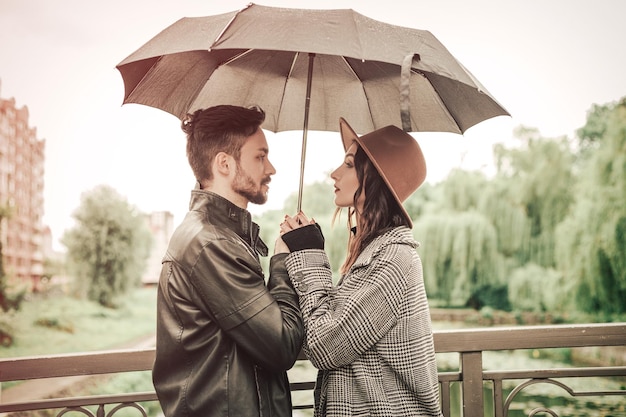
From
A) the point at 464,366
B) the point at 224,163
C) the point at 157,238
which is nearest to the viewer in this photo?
the point at 224,163

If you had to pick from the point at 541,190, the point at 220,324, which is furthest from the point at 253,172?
the point at 541,190

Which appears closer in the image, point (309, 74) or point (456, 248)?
point (309, 74)

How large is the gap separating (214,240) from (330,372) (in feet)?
1.61

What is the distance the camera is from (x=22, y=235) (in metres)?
17.9

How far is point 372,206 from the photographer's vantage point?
5.63 ft

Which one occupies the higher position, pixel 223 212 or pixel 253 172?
pixel 253 172

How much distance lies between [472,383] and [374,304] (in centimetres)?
74

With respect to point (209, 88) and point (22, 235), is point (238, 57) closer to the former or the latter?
point (209, 88)

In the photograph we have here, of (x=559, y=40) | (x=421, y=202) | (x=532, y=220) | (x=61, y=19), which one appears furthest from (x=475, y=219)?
(x=61, y=19)

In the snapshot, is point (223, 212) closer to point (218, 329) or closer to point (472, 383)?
point (218, 329)

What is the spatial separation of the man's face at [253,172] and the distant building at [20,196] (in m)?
17.2

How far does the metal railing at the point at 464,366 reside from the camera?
1.88 m

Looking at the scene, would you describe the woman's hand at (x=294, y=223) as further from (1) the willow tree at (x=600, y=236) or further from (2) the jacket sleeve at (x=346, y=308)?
(1) the willow tree at (x=600, y=236)

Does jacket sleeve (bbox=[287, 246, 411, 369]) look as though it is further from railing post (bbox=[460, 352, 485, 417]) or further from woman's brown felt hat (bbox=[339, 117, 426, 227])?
railing post (bbox=[460, 352, 485, 417])
